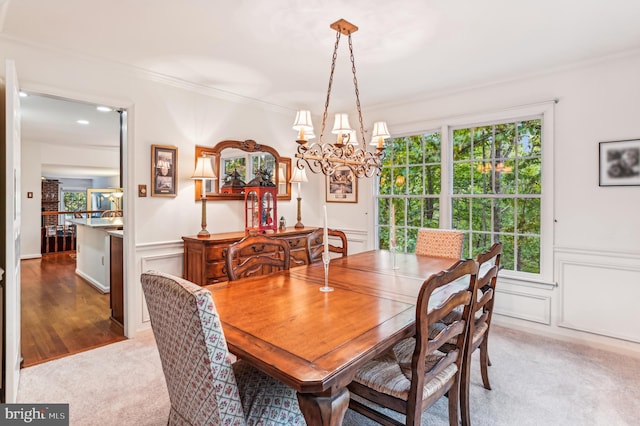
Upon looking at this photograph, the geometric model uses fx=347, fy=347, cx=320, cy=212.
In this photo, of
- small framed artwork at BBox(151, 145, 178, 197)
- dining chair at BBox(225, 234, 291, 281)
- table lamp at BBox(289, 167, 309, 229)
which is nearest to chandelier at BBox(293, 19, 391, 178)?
dining chair at BBox(225, 234, 291, 281)

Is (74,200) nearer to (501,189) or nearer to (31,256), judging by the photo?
(31,256)

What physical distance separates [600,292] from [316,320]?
9.59 ft

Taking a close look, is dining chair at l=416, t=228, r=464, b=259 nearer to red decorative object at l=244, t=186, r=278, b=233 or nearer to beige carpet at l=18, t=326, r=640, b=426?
beige carpet at l=18, t=326, r=640, b=426

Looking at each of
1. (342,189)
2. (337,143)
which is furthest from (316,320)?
(342,189)

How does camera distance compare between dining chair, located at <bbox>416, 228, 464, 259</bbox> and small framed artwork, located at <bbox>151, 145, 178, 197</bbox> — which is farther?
small framed artwork, located at <bbox>151, 145, 178, 197</bbox>

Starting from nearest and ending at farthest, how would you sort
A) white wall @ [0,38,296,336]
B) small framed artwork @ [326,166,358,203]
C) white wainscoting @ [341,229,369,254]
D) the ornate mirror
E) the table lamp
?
white wall @ [0,38,296,336] < the ornate mirror < the table lamp < white wainscoting @ [341,229,369,254] < small framed artwork @ [326,166,358,203]

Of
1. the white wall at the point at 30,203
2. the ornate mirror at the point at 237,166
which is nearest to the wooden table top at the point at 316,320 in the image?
the ornate mirror at the point at 237,166

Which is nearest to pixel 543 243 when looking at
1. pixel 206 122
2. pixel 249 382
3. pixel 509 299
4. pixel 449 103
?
pixel 509 299

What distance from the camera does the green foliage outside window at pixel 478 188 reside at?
3479mm

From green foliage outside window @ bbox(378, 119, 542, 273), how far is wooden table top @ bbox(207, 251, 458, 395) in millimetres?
1719

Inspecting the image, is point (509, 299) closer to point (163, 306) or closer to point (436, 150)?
point (436, 150)

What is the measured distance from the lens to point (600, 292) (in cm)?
305

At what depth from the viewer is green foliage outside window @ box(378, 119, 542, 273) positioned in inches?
137

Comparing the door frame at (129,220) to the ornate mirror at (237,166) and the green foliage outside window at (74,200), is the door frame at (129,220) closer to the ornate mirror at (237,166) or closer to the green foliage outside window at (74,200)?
the ornate mirror at (237,166)
